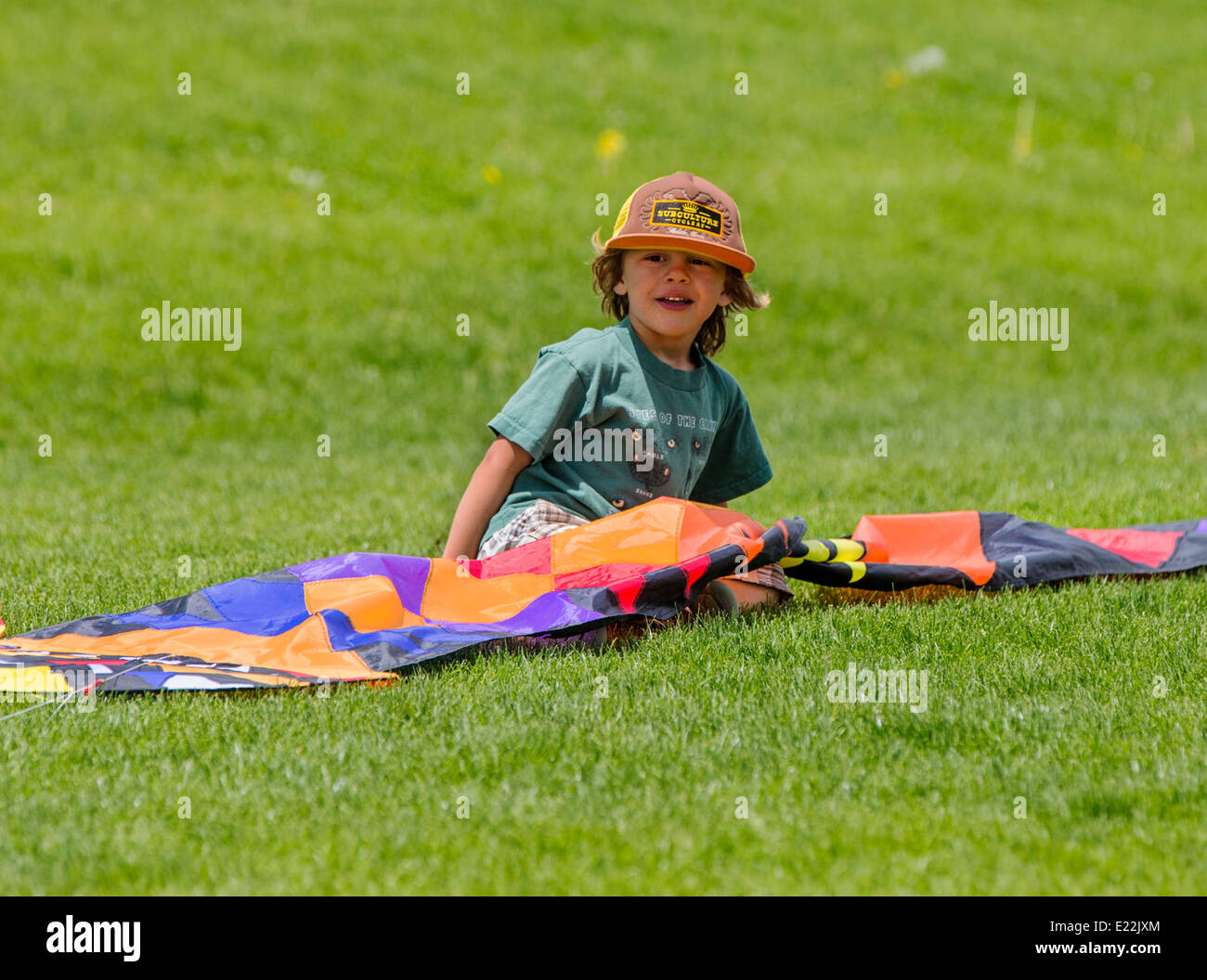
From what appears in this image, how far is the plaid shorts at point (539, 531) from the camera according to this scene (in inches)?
198

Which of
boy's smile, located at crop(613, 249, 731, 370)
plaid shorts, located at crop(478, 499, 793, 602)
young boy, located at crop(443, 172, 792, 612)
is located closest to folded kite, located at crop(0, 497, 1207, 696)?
plaid shorts, located at crop(478, 499, 793, 602)

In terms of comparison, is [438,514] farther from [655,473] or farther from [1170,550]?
[1170,550]

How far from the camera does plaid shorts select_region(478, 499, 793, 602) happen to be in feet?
16.5

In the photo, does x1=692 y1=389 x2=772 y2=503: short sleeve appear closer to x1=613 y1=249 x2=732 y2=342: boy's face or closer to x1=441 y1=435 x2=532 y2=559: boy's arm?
x1=613 y1=249 x2=732 y2=342: boy's face

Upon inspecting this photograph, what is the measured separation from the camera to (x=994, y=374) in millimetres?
13508

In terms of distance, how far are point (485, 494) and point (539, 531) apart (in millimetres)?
260

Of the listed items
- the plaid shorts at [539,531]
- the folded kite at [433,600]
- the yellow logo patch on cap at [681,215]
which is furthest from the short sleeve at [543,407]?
the yellow logo patch on cap at [681,215]

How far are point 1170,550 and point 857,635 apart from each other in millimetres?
A: 1971

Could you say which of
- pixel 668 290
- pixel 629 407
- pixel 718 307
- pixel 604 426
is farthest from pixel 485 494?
pixel 718 307

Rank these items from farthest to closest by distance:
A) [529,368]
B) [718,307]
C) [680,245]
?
[529,368] < [718,307] < [680,245]

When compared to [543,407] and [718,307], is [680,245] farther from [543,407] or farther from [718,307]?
[543,407]

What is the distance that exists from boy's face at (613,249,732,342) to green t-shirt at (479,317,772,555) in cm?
12

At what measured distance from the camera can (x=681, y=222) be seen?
5.12 metres
